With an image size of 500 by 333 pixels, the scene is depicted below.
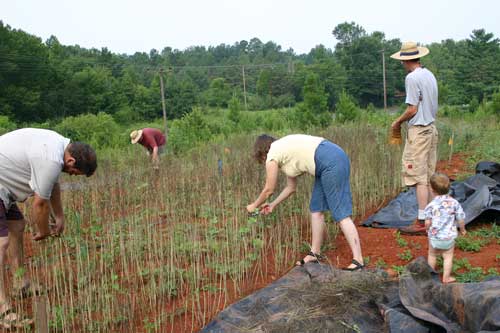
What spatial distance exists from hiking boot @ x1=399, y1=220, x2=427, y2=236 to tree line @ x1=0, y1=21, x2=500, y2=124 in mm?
11268

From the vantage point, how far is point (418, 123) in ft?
14.8

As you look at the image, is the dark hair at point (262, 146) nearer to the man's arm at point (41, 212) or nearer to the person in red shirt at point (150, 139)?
the man's arm at point (41, 212)

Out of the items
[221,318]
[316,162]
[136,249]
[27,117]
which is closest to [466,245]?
[316,162]

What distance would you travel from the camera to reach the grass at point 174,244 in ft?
10.4

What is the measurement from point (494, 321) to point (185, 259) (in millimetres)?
2411

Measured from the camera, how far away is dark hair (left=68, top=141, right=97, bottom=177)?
3.01 metres

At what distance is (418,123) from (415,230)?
3.18ft

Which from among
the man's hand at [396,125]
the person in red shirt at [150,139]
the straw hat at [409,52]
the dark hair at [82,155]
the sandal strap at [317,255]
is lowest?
the sandal strap at [317,255]

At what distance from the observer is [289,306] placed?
2.85 meters

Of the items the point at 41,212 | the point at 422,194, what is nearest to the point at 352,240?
the point at 422,194

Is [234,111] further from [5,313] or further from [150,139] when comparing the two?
[5,313]

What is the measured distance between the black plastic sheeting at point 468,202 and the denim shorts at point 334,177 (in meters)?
1.38

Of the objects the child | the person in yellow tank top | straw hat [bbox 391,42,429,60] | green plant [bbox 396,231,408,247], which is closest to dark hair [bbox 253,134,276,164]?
the person in yellow tank top

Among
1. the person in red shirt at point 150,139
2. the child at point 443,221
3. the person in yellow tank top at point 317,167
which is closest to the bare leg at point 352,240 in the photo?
the person in yellow tank top at point 317,167
